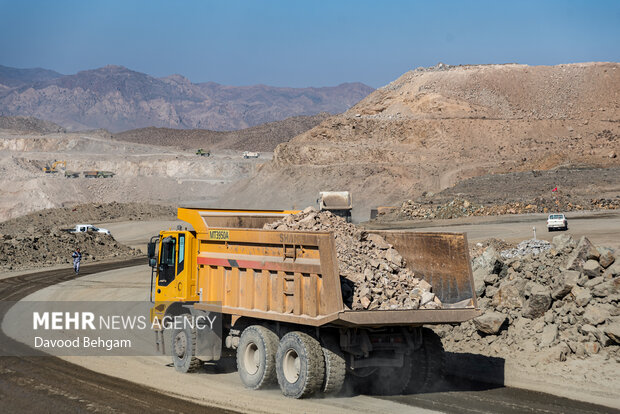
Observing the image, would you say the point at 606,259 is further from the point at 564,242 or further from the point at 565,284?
the point at 564,242

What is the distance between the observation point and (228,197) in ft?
283

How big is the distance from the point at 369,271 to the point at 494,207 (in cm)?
4312

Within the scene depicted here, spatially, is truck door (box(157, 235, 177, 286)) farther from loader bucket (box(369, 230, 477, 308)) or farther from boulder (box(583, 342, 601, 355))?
boulder (box(583, 342, 601, 355))

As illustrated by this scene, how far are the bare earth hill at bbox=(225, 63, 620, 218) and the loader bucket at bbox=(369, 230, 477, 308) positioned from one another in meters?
57.7

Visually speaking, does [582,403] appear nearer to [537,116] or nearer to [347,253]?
[347,253]

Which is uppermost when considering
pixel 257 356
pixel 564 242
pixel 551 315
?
pixel 564 242

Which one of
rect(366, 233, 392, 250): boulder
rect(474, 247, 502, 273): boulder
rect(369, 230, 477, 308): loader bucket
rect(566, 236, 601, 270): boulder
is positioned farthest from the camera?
A: rect(474, 247, 502, 273): boulder

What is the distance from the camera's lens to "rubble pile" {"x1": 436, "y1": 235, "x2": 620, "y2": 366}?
Result: 14.2 meters

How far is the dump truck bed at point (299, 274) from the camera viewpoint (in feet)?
35.6

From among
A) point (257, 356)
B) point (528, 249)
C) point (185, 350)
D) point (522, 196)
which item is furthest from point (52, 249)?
point (522, 196)

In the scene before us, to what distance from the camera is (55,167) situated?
10912 centimetres

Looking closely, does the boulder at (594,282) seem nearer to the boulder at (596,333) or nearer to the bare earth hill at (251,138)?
the boulder at (596,333)

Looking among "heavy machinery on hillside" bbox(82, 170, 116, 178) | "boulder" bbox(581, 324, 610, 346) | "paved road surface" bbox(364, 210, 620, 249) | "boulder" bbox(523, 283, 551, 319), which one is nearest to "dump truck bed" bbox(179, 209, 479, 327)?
"boulder" bbox(581, 324, 610, 346)

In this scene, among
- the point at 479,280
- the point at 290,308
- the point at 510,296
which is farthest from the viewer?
the point at 479,280
